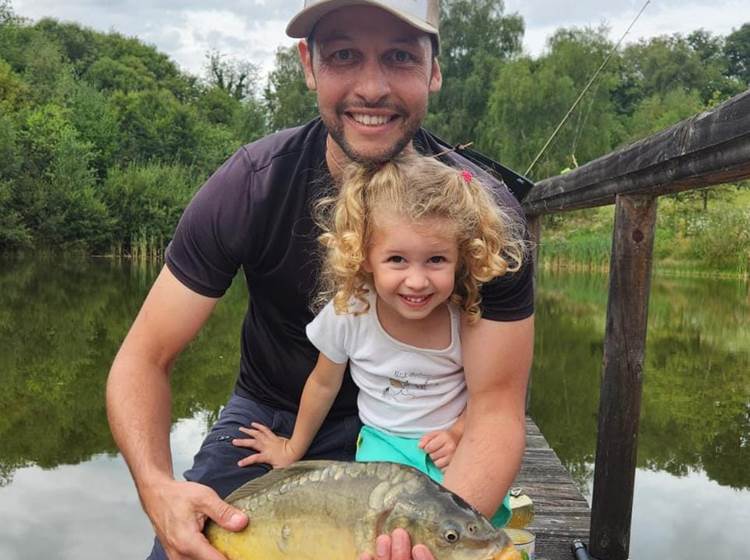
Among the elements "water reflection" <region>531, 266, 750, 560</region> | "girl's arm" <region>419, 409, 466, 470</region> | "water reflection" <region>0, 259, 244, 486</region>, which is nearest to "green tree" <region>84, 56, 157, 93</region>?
"water reflection" <region>0, 259, 244, 486</region>

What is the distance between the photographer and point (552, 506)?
4.09 meters

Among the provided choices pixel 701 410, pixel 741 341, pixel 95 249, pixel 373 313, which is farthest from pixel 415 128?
pixel 95 249

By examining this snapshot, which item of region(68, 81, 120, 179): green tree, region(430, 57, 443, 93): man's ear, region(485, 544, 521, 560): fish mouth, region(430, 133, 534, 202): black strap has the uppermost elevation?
region(68, 81, 120, 179): green tree

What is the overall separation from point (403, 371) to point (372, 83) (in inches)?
31.1

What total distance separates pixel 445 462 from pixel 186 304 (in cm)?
85

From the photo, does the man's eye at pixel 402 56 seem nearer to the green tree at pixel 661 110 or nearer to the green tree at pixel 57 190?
the green tree at pixel 57 190

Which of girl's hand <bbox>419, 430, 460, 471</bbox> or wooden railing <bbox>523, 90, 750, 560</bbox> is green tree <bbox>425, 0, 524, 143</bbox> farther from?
girl's hand <bbox>419, 430, 460, 471</bbox>

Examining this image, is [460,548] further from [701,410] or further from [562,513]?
[701,410]

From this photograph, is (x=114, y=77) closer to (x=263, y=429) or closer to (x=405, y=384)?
(x=263, y=429)

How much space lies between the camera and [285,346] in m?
2.60

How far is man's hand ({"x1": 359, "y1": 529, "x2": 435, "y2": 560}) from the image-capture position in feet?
5.04

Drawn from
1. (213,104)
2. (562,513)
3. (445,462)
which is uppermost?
(213,104)

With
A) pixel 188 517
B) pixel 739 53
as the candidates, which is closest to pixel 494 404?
pixel 188 517

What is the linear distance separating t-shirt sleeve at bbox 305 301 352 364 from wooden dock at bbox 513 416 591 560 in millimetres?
1701
